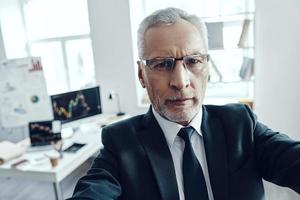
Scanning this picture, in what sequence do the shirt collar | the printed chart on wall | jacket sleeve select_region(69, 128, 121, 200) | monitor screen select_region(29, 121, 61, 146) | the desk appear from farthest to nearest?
the printed chart on wall → monitor screen select_region(29, 121, 61, 146) → the desk → the shirt collar → jacket sleeve select_region(69, 128, 121, 200)

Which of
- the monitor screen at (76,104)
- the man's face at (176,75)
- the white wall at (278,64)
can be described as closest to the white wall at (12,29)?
the monitor screen at (76,104)

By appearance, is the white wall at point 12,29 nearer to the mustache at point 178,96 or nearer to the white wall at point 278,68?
the white wall at point 278,68

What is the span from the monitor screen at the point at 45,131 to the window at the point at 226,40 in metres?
1.13

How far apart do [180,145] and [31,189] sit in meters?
2.73

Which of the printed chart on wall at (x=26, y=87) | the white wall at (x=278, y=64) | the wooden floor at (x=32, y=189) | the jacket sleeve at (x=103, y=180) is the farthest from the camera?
the printed chart on wall at (x=26, y=87)

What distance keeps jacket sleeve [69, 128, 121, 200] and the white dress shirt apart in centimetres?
20

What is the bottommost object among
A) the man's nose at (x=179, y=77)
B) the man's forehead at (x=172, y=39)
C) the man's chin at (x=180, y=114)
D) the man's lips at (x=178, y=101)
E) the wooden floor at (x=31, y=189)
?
the wooden floor at (x=31, y=189)

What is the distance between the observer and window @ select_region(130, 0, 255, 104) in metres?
2.72

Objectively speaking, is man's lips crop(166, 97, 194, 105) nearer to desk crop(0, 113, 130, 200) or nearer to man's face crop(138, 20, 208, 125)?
man's face crop(138, 20, 208, 125)

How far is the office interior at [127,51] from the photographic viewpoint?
2.60 meters

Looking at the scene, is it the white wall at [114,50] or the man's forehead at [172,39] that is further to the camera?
the white wall at [114,50]

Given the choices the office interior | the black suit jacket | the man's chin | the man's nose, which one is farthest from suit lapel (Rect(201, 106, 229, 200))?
the office interior

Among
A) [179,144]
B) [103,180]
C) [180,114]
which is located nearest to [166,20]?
[180,114]

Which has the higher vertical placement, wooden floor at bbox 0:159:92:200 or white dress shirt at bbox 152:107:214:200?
white dress shirt at bbox 152:107:214:200
